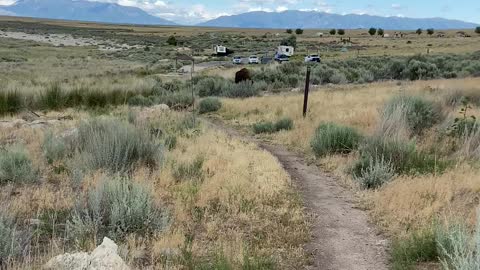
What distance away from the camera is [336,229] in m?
5.91

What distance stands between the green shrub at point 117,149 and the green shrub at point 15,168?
2.51ft

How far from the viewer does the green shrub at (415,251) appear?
471 centimetres

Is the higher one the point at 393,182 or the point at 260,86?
the point at 393,182

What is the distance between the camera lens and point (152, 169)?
26.6 feet

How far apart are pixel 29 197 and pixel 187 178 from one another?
226 centimetres

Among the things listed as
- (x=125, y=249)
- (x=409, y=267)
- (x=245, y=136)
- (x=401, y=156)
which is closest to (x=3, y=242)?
(x=125, y=249)

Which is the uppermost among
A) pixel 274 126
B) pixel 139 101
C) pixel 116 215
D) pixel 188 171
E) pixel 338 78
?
pixel 116 215

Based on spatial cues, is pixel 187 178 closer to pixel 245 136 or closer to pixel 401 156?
pixel 401 156

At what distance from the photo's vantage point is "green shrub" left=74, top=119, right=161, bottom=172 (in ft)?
25.4

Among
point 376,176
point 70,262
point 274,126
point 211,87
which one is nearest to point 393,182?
point 376,176

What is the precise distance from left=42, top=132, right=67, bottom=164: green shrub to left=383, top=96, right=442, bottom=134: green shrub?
666 centimetres

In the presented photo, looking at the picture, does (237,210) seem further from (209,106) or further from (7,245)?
(209,106)

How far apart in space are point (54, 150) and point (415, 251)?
651 centimetres

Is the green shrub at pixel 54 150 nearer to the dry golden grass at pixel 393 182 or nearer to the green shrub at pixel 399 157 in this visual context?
the dry golden grass at pixel 393 182
